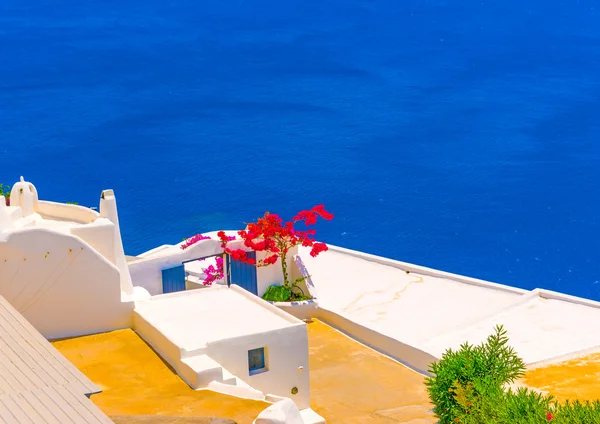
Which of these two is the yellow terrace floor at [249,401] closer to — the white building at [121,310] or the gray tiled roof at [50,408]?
the white building at [121,310]

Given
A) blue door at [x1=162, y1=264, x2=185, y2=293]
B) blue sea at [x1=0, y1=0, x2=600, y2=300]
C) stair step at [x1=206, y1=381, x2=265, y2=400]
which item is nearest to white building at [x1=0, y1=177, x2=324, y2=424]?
stair step at [x1=206, y1=381, x2=265, y2=400]

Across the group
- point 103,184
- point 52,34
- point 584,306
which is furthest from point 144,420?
point 52,34

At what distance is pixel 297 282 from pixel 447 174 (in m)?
43.5

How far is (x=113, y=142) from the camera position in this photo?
77.0 meters

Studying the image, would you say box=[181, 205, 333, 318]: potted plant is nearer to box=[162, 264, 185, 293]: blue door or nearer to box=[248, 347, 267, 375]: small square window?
box=[162, 264, 185, 293]: blue door

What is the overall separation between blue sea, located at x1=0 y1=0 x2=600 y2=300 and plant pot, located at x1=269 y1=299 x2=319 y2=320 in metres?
28.0

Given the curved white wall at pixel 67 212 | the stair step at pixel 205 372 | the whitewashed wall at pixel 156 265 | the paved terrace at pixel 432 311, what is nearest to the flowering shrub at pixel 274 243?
the whitewashed wall at pixel 156 265

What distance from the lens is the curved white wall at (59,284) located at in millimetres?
19312

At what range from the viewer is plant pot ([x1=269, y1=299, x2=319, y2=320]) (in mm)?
26453

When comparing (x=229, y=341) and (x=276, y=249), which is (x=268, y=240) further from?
(x=229, y=341)

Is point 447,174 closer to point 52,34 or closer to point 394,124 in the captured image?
point 394,124

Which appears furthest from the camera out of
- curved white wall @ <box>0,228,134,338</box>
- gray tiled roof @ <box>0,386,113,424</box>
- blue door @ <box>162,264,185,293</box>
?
blue door @ <box>162,264,185,293</box>

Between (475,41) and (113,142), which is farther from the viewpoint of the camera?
(475,41)

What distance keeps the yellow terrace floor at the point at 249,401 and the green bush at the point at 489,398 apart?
2775mm
